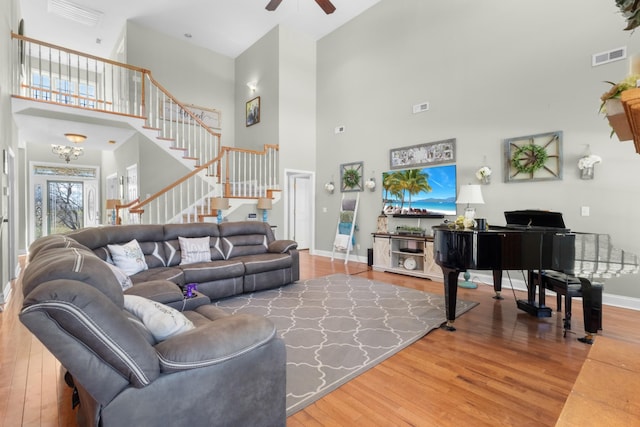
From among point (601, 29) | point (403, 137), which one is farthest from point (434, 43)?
point (601, 29)

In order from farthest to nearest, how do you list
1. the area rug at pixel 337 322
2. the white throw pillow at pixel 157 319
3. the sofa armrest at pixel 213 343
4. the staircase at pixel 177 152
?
the staircase at pixel 177 152, the area rug at pixel 337 322, the white throw pillow at pixel 157 319, the sofa armrest at pixel 213 343

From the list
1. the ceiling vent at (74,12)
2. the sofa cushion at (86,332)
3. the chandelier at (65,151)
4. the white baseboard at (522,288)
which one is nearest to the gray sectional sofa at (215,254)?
the sofa cushion at (86,332)

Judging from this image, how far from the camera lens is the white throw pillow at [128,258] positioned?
3469 mm

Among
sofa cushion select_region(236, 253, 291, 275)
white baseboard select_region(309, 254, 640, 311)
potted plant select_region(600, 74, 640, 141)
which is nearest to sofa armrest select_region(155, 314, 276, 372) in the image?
potted plant select_region(600, 74, 640, 141)

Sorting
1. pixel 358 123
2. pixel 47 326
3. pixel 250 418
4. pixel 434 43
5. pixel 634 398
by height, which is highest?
pixel 434 43

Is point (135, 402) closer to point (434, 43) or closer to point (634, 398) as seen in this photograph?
point (634, 398)

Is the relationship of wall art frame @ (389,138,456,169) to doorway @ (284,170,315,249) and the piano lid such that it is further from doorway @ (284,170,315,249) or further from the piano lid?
doorway @ (284,170,315,249)

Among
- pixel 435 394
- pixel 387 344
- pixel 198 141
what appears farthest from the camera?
pixel 198 141

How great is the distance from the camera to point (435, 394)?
206 centimetres

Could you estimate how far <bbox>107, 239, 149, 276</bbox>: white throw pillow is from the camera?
137 inches

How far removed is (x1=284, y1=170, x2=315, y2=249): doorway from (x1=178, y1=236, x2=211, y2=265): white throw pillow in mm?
3891

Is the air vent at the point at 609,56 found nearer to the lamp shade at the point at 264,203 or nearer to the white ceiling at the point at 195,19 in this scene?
the white ceiling at the point at 195,19

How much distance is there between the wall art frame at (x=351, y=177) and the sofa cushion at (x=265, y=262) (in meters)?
2.85

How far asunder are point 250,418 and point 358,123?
631 cm
